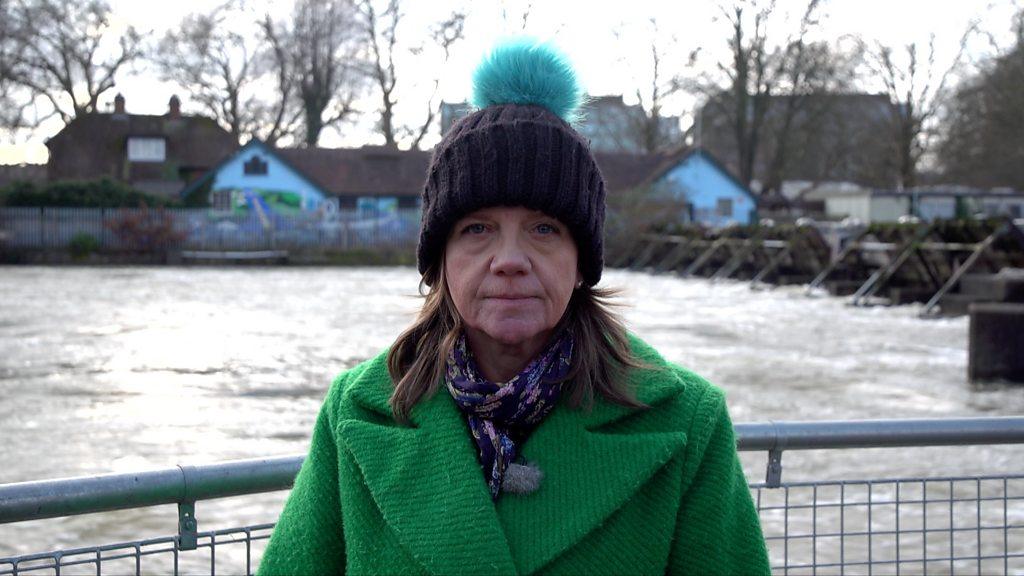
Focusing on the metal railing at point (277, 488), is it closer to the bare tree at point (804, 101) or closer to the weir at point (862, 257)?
the weir at point (862, 257)

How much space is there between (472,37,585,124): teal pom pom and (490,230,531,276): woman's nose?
254 mm

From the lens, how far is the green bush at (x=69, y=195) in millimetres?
44250

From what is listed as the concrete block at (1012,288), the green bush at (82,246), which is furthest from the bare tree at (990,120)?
the green bush at (82,246)

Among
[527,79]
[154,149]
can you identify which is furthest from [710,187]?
[527,79]

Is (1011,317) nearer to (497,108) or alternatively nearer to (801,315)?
(801,315)

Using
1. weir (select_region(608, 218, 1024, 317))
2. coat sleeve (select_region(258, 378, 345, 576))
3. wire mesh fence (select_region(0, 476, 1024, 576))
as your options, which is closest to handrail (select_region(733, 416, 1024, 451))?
coat sleeve (select_region(258, 378, 345, 576))

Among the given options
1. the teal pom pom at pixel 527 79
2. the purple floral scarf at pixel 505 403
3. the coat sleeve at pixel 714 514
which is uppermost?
the teal pom pom at pixel 527 79

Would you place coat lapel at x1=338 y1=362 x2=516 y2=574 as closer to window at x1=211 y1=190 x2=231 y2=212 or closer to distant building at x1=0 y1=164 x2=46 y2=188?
distant building at x1=0 y1=164 x2=46 y2=188

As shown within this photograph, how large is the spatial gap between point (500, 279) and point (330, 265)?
40.3 m

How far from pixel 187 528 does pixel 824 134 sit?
58.9m

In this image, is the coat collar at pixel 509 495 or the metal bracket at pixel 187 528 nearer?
the coat collar at pixel 509 495

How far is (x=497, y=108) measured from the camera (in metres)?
2.23

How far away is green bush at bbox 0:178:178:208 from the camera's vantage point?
A: 44.2m

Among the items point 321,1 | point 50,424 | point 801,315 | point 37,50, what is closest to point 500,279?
point 50,424
